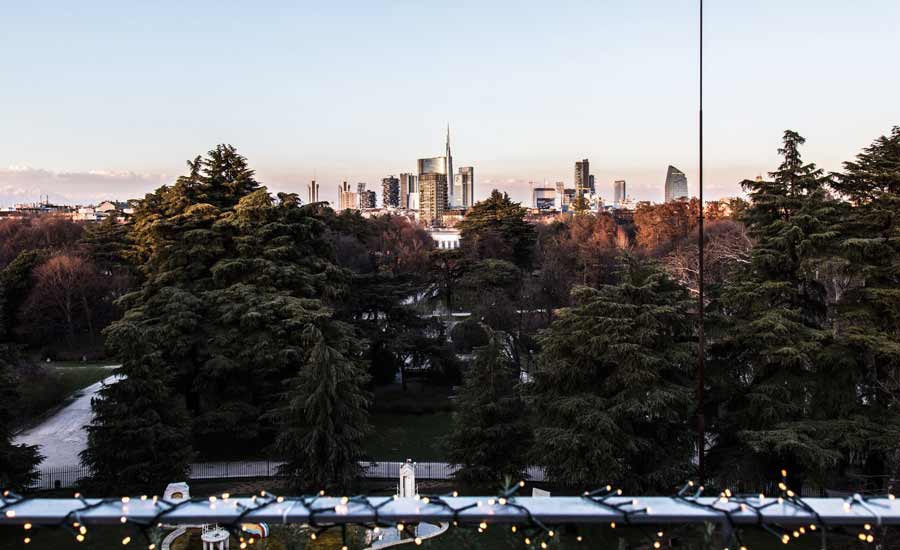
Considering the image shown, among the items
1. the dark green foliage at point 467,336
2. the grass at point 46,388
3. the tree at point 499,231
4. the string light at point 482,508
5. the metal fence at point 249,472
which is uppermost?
the tree at point 499,231

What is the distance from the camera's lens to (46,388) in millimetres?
22219

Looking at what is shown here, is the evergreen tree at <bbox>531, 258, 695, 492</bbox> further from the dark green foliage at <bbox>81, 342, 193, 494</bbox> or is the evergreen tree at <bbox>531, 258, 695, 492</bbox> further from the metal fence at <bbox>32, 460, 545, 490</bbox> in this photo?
the dark green foliage at <bbox>81, 342, 193, 494</bbox>

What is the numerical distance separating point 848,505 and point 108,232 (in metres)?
39.6

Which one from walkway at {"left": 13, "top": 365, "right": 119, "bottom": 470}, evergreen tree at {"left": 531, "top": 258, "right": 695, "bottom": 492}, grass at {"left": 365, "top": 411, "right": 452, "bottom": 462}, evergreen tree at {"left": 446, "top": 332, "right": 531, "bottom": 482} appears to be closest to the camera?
evergreen tree at {"left": 531, "top": 258, "right": 695, "bottom": 492}

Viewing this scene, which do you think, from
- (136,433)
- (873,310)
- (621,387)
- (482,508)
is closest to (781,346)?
→ (873,310)

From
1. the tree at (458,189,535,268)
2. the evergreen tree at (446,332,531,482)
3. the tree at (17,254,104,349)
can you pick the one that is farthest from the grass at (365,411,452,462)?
the tree at (17,254,104,349)

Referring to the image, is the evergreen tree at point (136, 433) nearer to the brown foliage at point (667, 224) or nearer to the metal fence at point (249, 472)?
the metal fence at point (249, 472)

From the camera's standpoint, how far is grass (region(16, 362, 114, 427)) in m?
21.0

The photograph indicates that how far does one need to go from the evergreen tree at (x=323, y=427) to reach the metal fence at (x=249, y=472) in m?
1.54

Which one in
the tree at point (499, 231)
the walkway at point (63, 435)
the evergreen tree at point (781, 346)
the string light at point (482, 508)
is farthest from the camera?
the tree at point (499, 231)

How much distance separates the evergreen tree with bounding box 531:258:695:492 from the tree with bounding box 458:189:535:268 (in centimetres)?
2167

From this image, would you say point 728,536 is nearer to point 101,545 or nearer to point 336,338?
point 101,545

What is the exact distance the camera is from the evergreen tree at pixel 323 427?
13.9m

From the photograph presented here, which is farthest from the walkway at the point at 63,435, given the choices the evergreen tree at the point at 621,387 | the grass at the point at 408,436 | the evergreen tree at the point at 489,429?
the evergreen tree at the point at 621,387
